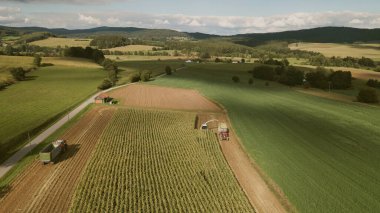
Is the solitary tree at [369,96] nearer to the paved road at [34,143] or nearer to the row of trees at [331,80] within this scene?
the row of trees at [331,80]

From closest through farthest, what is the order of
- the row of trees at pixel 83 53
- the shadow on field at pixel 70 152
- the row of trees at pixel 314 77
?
the shadow on field at pixel 70 152 < the row of trees at pixel 314 77 < the row of trees at pixel 83 53

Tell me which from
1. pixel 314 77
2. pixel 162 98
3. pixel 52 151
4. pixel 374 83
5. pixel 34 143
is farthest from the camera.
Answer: pixel 314 77

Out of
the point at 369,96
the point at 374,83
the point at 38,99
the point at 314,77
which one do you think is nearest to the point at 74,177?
the point at 38,99

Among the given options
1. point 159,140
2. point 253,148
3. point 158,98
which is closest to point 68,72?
point 158,98

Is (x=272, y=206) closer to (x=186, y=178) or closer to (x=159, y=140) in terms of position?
(x=186, y=178)

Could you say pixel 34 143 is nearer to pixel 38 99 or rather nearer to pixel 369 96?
pixel 38 99

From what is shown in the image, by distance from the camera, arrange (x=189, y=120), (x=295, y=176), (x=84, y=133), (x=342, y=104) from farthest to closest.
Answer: (x=342, y=104) < (x=189, y=120) < (x=84, y=133) < (x=295, y=176)

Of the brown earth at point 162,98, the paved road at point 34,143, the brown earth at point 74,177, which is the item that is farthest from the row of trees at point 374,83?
the paved road at point 34,143
